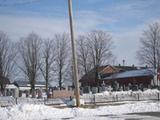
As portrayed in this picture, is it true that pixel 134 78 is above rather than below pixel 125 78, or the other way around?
below

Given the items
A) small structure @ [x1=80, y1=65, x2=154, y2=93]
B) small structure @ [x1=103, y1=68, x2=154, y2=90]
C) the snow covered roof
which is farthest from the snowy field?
the snow covered roof

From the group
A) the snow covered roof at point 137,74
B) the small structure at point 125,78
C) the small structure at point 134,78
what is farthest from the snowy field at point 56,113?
the snow covered roof at point 137,74

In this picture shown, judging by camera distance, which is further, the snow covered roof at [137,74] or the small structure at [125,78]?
the snow covered roof at [137,74]

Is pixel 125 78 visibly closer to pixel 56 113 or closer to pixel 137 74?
pixel 137 74

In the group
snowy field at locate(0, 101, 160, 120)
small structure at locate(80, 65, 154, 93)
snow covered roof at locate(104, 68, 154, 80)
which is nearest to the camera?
snowy field at locate(0, 101, 160, 120)

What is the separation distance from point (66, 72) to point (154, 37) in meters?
22.1

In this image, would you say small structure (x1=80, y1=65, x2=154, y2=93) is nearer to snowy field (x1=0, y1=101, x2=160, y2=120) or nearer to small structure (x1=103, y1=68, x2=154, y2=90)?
small structure (x1=103, y1=68, x2=154, y2=90)

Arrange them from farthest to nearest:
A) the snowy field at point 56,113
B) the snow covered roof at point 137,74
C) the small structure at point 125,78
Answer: the snow covered roof at point 137,74 < the small structure at point 125,78 < the snowy field at point 56,113

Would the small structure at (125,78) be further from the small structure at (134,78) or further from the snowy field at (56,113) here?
the snowy field at (56,113)

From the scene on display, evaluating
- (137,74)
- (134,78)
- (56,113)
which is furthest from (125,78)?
(56,113)

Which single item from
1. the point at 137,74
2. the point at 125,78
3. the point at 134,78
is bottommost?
the point at 134,78

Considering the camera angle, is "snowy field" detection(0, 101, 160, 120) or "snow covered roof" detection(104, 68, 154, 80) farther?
"snow covered roof" detection(104, 68, 154, 80)

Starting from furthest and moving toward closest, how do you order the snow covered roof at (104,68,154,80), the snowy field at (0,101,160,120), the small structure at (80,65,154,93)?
the snow covered roof at (104,68,154,80)
the small structure at (80,65,154,93)
the snowy field at (0,101,160,120)

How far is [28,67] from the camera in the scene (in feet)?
276
